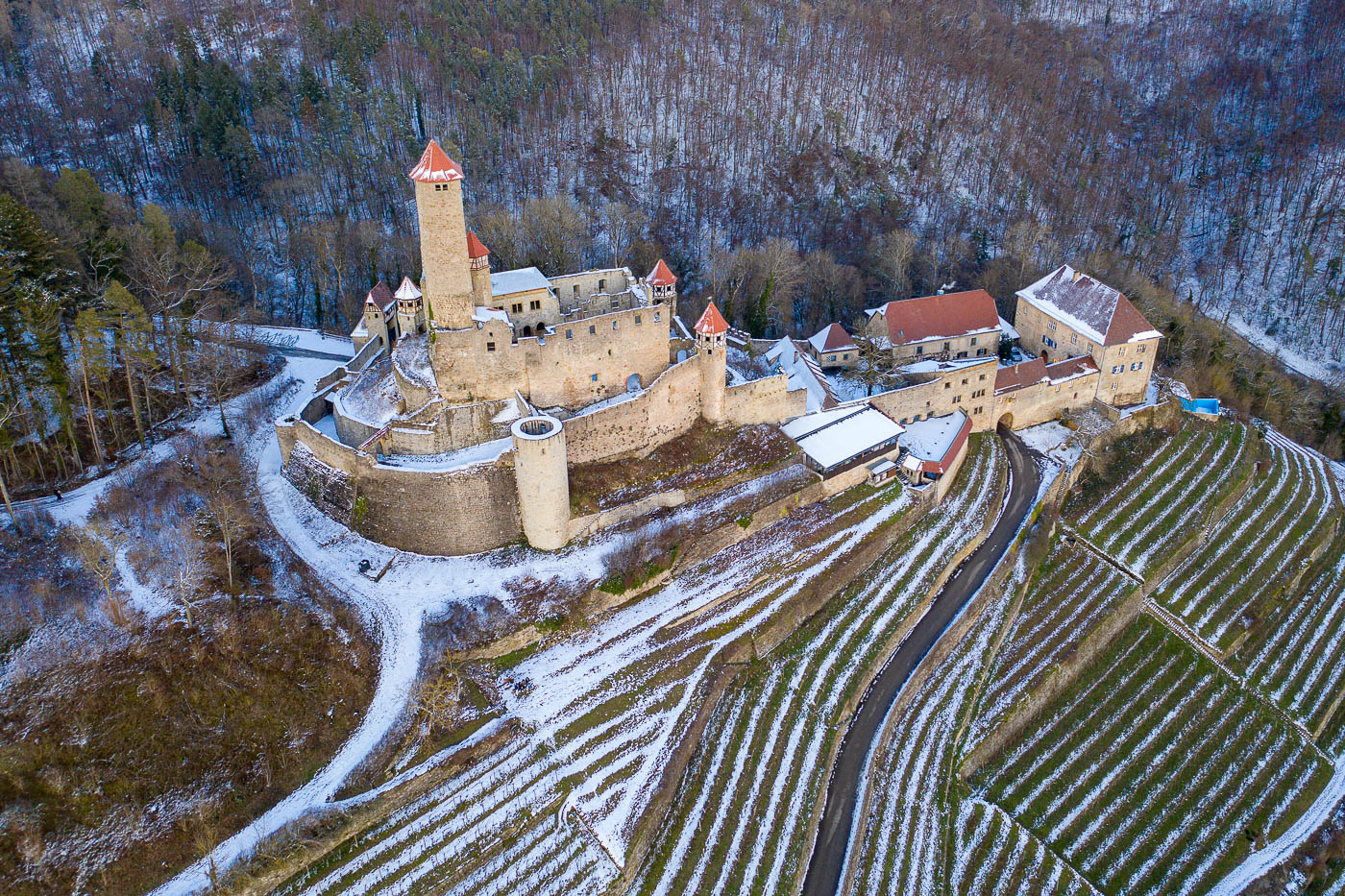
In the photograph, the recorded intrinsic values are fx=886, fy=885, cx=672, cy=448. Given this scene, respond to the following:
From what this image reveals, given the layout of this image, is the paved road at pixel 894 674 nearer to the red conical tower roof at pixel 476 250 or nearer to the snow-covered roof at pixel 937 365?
the snow-covered roof at pixel 937 365

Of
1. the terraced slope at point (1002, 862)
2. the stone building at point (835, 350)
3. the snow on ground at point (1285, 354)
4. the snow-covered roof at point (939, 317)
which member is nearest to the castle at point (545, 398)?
the stone building at point (835, 350)

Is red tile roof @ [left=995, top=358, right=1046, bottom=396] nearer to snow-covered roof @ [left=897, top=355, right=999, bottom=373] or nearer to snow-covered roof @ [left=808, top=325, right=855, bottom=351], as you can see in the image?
snow-covered roof @ [left=897, top=355, right=999, bottom=373]

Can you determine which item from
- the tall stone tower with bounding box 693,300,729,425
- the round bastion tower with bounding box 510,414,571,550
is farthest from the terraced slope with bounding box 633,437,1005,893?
the tall stone tower with bounding box 693,300,729,425

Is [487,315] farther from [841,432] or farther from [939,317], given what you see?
[939,317]

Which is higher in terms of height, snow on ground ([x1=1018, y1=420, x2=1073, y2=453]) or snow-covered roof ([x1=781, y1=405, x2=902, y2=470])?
snow-covered roof ([x1=781, y1=405, x2=902, y2=470])

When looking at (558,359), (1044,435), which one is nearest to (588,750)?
(558,359)

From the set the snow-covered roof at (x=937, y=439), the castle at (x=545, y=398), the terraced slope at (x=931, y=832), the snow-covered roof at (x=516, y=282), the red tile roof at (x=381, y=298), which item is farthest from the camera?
the red tile roof at (x=381, y=298)
